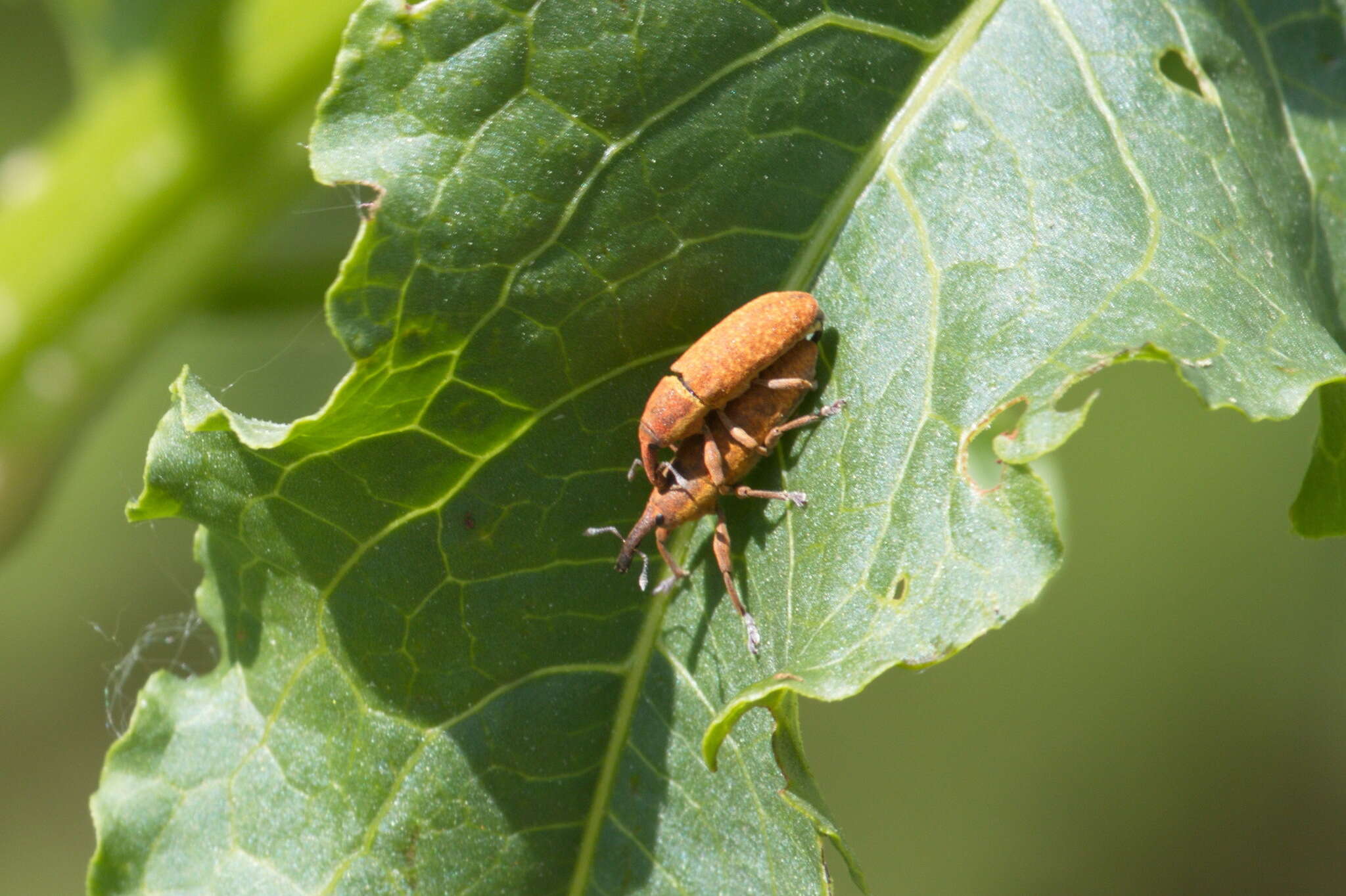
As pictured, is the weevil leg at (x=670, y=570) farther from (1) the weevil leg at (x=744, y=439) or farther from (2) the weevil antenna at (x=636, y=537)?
(1) the weevil leg at (x=744, y=439)

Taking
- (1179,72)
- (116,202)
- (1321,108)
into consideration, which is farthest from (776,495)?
(116,202)

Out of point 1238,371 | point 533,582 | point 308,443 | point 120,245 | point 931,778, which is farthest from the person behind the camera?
point 931,778

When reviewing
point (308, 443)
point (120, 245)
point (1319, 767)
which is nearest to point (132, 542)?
point (120, 245)

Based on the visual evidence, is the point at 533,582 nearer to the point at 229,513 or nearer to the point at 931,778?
the point at 229,513

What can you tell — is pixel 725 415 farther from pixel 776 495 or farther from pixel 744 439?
pixel 776 495

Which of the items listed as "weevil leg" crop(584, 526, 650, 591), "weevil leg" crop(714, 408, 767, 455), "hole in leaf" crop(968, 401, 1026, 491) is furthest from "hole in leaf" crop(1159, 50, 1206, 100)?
"weevil leg" crop(584, 526, 650, 591)

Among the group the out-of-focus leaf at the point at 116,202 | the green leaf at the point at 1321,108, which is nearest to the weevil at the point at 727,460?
the green leaf at the point at 1321,108

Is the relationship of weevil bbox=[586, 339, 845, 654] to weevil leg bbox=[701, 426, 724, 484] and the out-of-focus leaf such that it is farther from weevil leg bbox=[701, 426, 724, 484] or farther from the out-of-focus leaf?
the out-of-focus leaf

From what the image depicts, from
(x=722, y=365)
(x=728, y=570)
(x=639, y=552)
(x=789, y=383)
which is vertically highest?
(x=722, y=365)
